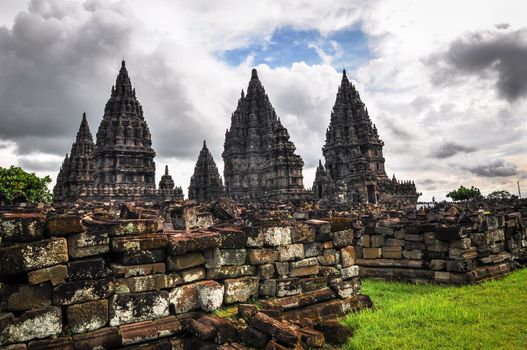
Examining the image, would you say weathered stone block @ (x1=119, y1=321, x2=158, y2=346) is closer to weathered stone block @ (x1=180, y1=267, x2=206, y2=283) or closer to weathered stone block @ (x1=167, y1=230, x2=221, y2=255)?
weathered stone block @ (x1=180, y1=267, x2=206, y2=283)

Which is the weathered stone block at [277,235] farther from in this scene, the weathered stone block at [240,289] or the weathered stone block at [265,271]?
the weathered stone block at [240,289]

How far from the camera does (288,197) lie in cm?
4491

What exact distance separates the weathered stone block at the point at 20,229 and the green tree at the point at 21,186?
37.4 m

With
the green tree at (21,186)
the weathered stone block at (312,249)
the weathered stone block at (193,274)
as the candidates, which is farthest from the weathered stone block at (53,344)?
the green tree at (21,186)

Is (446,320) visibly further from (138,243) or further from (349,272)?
Result: (138,243)

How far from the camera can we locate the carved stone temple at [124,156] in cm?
4653

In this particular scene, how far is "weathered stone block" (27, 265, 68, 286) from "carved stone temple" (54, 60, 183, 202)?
4085 centimetres

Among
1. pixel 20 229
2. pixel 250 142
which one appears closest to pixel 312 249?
pixel 20 229

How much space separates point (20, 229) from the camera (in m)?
4.28

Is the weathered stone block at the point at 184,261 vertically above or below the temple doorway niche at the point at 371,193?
below

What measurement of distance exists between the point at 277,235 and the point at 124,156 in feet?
153

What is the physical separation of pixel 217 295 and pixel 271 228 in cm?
142

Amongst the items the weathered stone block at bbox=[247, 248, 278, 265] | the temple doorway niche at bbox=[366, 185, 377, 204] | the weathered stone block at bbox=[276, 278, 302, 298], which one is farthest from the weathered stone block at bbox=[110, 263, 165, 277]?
the temple doorway niche at bbox=[366, 185, 377, 204]

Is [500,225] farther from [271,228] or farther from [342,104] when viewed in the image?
[342,104]
